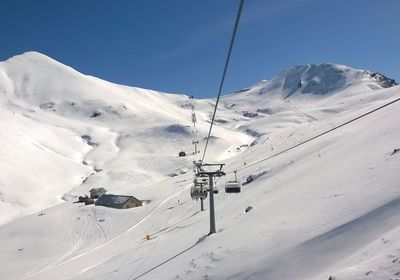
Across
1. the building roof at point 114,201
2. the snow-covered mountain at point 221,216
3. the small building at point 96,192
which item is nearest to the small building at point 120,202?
the building roof at point 114,201

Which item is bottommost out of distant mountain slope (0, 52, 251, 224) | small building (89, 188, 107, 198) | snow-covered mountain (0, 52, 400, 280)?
snow-covered mountain (0, 52, 400, 280)

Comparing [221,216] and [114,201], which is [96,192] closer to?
[114,201]

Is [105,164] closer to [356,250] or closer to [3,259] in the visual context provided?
[3,259]

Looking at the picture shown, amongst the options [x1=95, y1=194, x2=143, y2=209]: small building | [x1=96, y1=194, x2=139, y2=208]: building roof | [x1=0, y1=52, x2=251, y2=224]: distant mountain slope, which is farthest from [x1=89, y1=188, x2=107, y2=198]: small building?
[x1=95, y1=194, x2=143, y2=209]: small building

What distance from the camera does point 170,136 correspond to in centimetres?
15250

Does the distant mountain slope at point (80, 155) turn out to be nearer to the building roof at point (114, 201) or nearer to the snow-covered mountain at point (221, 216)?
the snow-covered mountain at point (221, 216)

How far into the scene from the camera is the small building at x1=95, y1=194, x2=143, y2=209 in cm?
6316

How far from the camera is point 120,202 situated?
64000mm

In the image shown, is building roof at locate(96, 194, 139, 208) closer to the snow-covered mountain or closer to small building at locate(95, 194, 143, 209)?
small building at locate(95, 194, 143, 209)

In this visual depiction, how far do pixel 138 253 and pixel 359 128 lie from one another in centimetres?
2572

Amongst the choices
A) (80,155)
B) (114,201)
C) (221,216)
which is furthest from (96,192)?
(80,155)

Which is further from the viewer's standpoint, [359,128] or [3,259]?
[3,259]

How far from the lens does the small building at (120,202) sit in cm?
6316

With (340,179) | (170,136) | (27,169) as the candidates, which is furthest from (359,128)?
(170,136)
